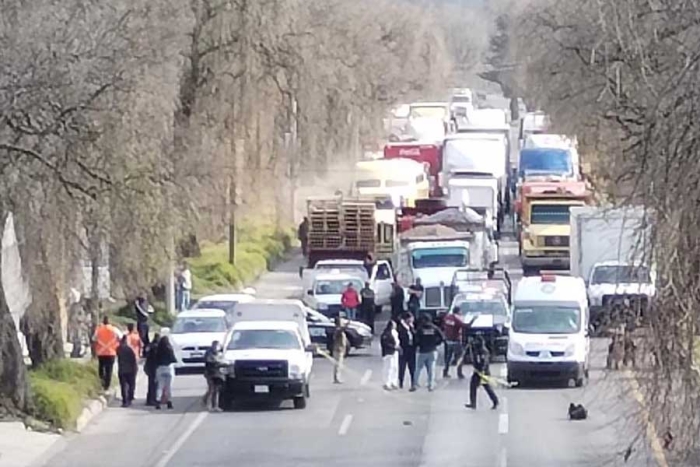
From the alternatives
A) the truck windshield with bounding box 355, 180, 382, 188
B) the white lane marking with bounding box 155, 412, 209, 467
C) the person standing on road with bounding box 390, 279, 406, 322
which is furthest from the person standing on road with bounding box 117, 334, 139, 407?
the truck windshield with bounding box 355, 180, 382, 188

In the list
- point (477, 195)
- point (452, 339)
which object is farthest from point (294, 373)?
point (477, 195)

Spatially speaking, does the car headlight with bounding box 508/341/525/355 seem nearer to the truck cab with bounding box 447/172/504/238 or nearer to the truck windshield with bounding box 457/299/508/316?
the truck windshield with bounding box 457/299/508/316

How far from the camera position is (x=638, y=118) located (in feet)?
54.9

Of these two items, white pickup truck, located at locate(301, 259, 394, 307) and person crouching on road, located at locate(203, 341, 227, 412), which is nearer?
person crouching on road, located at locate(203, 341, 227, 412)

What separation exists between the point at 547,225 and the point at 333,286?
36.8 feet

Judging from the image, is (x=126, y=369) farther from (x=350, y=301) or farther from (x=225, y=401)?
(x=350, y=301)

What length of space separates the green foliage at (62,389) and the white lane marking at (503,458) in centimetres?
712

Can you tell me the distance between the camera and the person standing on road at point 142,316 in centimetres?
3944

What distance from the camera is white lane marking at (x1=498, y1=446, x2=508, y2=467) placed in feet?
83.3

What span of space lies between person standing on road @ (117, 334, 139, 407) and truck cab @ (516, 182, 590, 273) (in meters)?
23.4

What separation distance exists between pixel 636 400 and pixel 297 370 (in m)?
17.2

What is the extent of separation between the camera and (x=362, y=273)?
1843 inches

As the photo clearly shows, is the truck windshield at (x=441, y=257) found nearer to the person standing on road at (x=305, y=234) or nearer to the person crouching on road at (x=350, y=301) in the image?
the person crouching on road at (x=350, y=301)

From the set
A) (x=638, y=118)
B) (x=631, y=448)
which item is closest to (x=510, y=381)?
(x=638, y=118)
